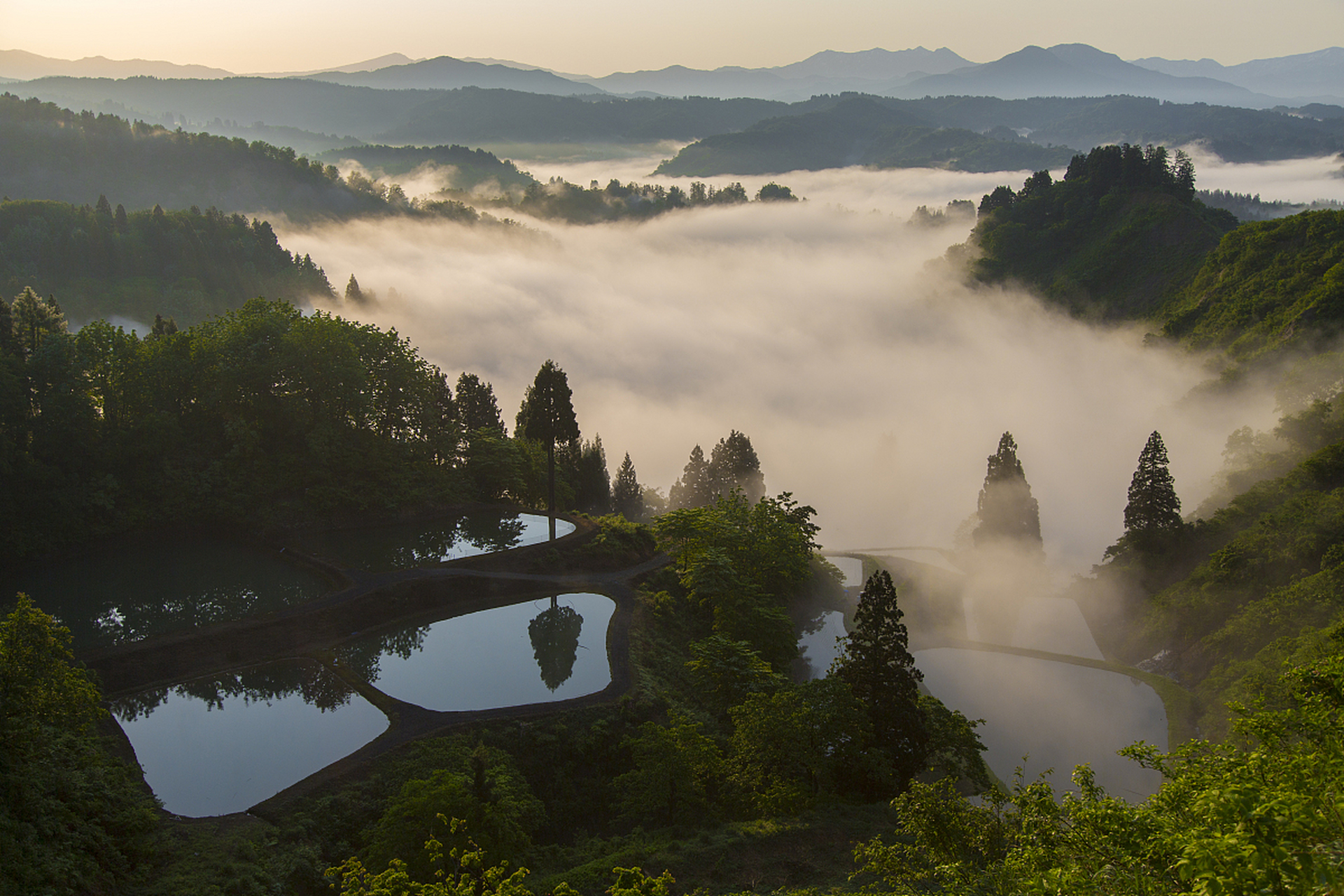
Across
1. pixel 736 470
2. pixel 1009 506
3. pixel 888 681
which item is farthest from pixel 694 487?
pixel 888 681

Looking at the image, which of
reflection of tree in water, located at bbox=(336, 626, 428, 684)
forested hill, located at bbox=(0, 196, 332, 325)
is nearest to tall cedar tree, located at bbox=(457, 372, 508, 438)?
reflection of tree in water, located at bbox=(336, 626, 428, 684)

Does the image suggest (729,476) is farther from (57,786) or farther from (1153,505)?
(57,786)

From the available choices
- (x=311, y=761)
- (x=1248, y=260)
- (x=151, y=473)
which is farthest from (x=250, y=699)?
(x=1248, y=260)

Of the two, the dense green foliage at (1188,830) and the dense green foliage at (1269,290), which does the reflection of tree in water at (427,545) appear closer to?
the dense green foliage at (1188,830)

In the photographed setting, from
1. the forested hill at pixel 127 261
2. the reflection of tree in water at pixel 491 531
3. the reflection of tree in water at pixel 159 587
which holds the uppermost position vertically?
the forested hill at pixel 127 261

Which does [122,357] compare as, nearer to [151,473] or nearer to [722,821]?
[151,473]

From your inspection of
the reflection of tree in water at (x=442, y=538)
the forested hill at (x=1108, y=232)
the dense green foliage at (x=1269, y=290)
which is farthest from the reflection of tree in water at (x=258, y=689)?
the forested hill at (x=1108, y=232)
